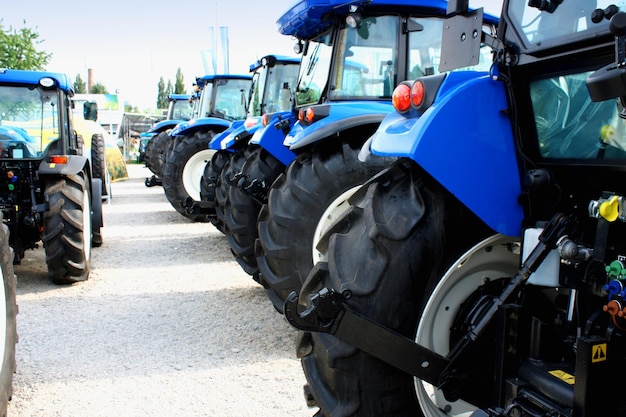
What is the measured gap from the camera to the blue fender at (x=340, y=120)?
141 inches

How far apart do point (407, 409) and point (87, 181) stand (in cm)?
527

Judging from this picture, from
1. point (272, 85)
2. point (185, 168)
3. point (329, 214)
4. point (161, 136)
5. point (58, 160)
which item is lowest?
point (185, 168)

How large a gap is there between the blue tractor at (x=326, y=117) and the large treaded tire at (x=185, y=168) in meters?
4.21

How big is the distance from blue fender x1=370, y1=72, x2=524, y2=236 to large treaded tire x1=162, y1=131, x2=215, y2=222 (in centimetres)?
726

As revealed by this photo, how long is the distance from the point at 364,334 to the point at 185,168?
743 cm

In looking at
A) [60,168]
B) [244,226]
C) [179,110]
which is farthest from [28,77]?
[179,110]

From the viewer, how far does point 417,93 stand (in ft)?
6.61

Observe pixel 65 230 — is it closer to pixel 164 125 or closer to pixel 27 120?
pixel 27 120

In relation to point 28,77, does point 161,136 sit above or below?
below

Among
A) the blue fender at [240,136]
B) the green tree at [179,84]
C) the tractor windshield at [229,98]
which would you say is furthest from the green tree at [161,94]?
the blue fender at [240,136]

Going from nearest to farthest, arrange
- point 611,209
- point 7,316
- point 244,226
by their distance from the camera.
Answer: point 611,209
point 7,316
point 244,226

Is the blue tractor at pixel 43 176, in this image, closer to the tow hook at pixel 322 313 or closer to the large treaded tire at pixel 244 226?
the large treaded tire at pixel 244 226

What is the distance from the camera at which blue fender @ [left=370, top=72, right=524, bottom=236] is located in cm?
184

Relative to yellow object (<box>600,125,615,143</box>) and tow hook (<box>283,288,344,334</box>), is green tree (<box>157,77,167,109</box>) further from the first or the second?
yellow object (<box>600,125,615,143</box>)
